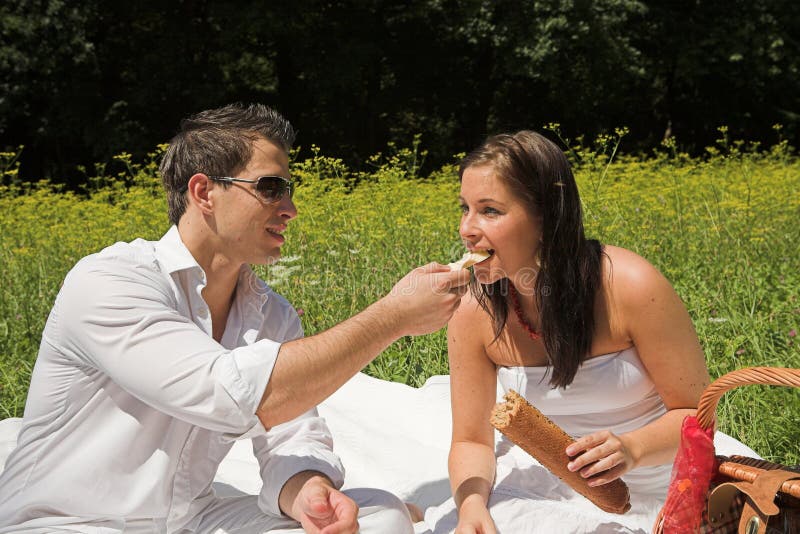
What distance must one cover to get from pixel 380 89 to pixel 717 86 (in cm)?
937

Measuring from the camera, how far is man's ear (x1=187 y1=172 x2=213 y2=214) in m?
2.51

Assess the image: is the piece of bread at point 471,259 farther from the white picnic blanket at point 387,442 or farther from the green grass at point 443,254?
the green grass at point 443,254

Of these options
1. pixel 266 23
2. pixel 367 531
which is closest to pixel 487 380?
pixel 367 531

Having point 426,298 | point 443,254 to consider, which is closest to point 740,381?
point 426,298

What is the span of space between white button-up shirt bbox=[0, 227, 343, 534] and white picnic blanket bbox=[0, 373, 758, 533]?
1.03 m

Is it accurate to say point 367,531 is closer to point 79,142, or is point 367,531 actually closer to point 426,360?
point 426,360

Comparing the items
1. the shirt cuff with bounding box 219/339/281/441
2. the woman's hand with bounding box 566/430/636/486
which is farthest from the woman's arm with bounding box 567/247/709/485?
the shirt cuff with bounding box 219/339/281/441

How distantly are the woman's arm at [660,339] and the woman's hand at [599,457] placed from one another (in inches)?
Result: 7.5

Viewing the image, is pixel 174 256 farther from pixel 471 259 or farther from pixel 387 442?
pixel 387 442

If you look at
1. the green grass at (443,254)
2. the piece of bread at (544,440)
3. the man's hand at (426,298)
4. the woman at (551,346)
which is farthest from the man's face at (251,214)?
the green grass at (443,254)

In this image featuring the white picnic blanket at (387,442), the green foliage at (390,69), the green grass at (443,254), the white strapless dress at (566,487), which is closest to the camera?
the white strapless dress at (566,487)

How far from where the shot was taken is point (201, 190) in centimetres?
252

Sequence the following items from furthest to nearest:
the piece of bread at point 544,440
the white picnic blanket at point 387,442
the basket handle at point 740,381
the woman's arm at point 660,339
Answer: the white picnic blanket at point 387,442
the woman's arm at point 660,339
the piece of bread at point 544,440
the basket handle at point 740,381

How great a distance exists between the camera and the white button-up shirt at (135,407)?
82.3 inches
